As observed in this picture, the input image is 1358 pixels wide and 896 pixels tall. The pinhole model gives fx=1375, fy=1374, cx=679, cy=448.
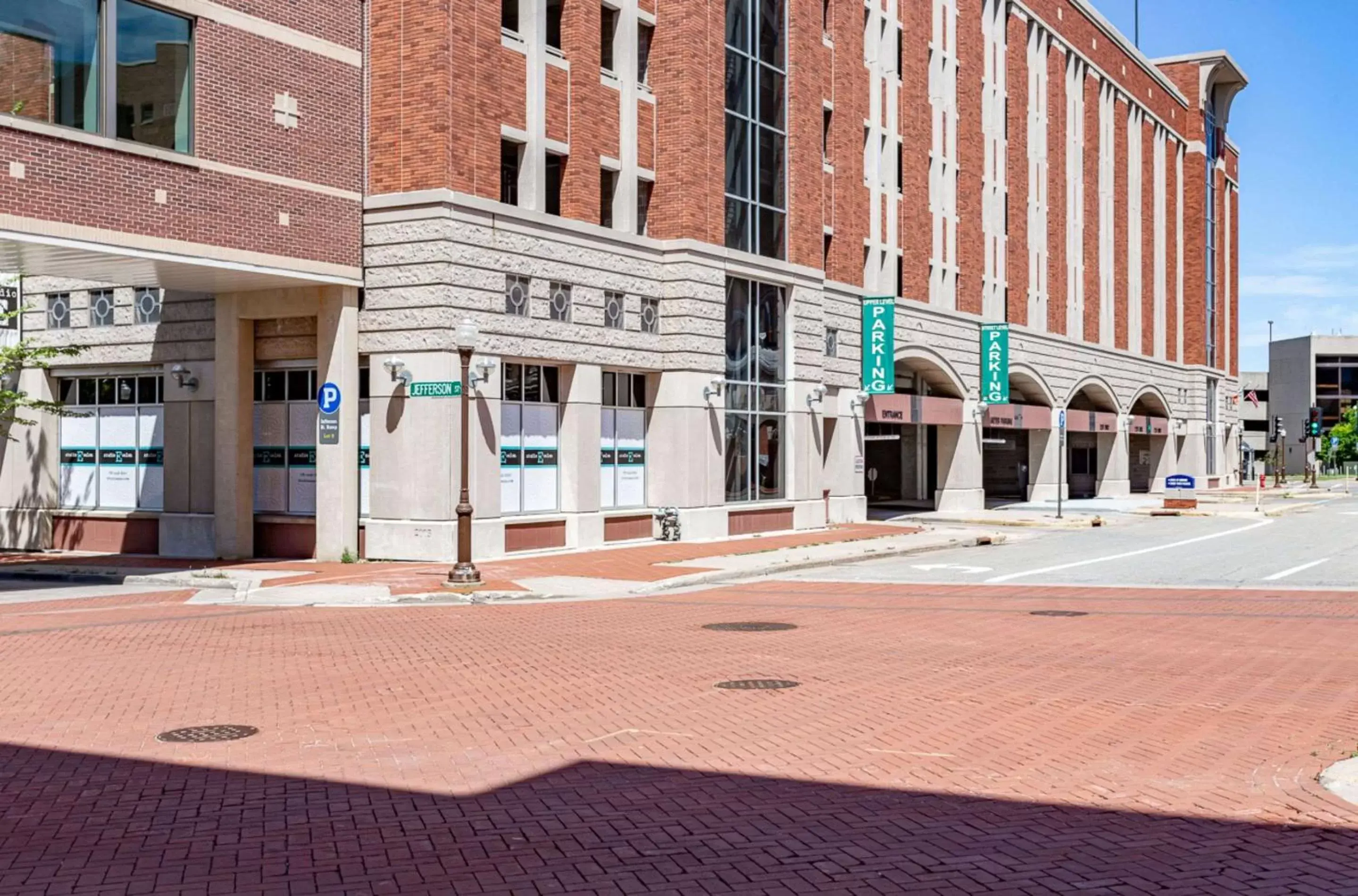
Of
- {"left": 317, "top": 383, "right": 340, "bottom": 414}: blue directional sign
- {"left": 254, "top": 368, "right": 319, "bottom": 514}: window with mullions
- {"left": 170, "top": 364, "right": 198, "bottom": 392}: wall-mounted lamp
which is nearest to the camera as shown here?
{"left": 317, "top": 383, "right": 340, "bottom": 414}: blue directional sign

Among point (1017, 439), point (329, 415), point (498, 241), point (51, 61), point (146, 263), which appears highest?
point (51, 61)

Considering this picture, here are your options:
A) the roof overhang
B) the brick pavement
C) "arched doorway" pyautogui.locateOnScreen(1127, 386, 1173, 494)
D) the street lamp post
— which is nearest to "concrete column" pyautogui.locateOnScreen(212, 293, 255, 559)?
the roof overhang

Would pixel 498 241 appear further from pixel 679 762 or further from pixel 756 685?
pixel 679 762

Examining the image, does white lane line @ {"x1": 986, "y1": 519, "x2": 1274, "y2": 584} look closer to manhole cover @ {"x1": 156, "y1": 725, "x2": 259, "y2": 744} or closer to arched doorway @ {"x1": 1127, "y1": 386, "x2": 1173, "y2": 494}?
manhole cover @ {"x1": 156, "y1": 725, "x2": 259, "y2": 744}

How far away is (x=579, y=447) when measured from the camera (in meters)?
29.7

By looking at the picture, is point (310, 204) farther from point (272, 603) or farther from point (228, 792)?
point (228, 792)

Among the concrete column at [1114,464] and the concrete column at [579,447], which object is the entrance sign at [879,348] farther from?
Result: the concrete column at [1114,464]

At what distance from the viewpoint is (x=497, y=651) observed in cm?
1530

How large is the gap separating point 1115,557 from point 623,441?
37.2ft

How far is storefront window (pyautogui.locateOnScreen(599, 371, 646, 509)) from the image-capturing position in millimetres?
31484

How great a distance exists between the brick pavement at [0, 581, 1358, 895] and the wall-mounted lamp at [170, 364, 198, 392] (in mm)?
12342

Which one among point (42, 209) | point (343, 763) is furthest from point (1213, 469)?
point (343, 763)

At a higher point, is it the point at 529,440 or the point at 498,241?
the point at 498,241

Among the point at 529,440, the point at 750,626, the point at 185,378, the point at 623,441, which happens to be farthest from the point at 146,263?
the point at 750,626
